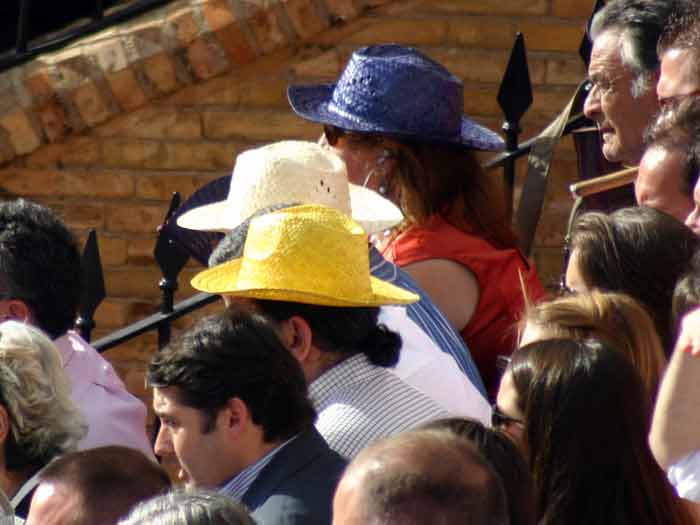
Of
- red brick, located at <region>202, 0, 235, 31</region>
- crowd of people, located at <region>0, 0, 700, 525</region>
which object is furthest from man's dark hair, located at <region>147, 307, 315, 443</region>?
red brick, located at <region>202, 0, 235, 31</region>

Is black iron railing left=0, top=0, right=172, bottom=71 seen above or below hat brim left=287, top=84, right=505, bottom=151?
below

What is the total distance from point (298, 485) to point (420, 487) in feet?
2.61

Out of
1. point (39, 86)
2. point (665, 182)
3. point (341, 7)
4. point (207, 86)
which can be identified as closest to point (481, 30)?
point (341, 7)

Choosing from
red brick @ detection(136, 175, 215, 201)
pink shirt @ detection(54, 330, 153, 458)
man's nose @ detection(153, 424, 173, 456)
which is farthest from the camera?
red brick @ detection(136, 175, 215, 201)

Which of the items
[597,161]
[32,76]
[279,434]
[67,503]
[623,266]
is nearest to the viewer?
[67,503]

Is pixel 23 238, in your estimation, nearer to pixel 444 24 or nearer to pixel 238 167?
pixel 238 167

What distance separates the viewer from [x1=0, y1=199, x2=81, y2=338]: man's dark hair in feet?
14.6

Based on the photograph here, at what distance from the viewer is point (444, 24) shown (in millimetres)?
6289

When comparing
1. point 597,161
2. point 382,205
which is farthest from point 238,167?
point 597,161

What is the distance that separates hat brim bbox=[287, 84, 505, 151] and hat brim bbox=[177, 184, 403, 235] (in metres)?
0.17

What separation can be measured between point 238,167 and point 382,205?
1.15ft

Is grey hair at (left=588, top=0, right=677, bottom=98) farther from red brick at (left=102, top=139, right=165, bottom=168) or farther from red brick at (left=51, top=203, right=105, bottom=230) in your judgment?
red brick at (left=51, top=203, right=105, bottom=230)

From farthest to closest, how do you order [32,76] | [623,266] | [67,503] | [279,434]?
[32,76] → [623,266] → [279,434] → [67,503]

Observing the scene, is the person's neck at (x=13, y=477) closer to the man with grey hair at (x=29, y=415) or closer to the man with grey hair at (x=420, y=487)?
the man with grey hair at (x=29, y=415)
